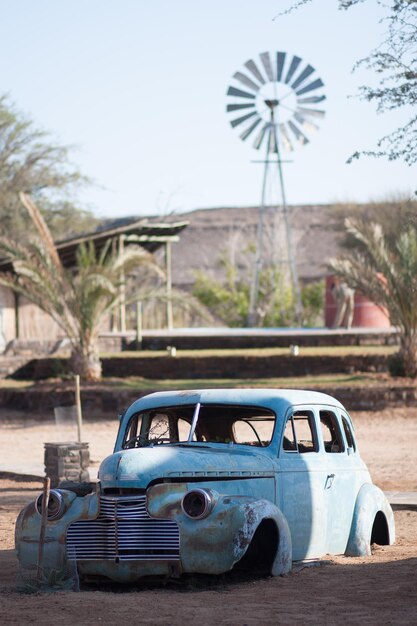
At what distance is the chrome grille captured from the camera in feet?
26.8

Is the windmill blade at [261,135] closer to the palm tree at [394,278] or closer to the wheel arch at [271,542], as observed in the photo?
the palm tree at [394,278]

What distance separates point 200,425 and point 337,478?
4.12 feet

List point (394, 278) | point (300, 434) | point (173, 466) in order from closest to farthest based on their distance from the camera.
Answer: point (173, 466) → point (300, 434) → point (394, 278)

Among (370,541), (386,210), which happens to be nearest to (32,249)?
(370,541)

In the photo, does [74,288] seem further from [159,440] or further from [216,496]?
[216,496]

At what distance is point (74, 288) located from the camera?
2659 cm

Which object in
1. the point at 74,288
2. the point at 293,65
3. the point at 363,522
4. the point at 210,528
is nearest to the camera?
the point at 210,528

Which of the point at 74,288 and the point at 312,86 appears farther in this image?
the point at 312,86

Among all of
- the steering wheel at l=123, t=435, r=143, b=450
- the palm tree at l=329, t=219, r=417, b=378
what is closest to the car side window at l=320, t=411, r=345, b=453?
the steering wheel at l=123, t=435, r=143, b=450

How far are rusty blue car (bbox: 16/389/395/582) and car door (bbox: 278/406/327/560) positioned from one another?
0.03ft

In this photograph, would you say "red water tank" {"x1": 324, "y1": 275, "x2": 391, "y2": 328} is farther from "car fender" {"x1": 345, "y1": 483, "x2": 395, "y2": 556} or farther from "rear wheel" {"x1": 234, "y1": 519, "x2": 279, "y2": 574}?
"rear wheel" {"x1": 234, "y1": 519, "x2": 279, "y2": 574}

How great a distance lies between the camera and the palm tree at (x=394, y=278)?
24984 millimetres

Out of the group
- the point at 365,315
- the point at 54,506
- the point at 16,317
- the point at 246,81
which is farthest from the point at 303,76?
the point at 54,506

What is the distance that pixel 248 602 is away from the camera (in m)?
7.70
